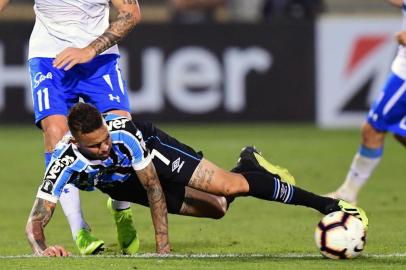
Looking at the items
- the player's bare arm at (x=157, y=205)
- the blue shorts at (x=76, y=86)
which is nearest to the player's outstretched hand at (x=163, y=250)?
the player's bare arm at (x=157, y=205)

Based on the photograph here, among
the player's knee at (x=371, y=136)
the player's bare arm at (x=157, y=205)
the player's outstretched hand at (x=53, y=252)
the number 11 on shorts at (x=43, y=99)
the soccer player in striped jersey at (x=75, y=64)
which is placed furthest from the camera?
the player's knee at (x=371, y=136)

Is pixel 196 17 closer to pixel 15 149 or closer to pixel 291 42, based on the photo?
pixel 291 42

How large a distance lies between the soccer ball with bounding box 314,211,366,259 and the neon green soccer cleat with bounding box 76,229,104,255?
1553 millimetres

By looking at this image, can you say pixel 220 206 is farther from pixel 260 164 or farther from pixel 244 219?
pixel 244 219

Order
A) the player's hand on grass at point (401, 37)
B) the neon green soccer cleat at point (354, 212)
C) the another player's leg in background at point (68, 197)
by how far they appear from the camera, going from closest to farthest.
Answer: the neon green soccer cleat at point (354, 212) → the another player's leg in background at point (68, 197) → the player's hand on grass at point (401, 37)

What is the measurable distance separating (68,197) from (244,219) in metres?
2.45

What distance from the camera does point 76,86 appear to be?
9.07 meters

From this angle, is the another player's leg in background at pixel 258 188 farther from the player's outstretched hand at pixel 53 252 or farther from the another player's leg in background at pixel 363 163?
the another player's leg in background at pixel 363 163

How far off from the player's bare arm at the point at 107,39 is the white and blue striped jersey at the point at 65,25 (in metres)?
0.21

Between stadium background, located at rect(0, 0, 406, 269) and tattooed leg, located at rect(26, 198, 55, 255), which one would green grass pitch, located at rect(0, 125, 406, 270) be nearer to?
tattooed leg, located at rect(26, 198, 55, 255)

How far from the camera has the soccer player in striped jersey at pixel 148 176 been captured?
305 inches

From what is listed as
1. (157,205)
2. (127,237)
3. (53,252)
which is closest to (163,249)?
Result: (157,205)

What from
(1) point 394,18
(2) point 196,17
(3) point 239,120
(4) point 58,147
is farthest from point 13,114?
(4) point 58,147

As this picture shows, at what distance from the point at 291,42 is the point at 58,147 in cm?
1191
